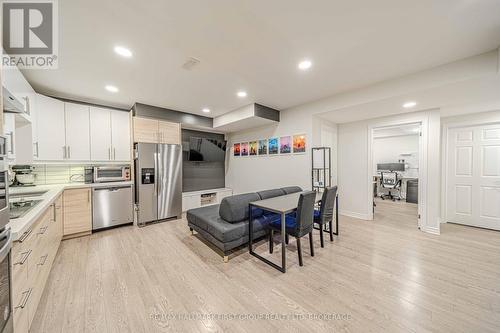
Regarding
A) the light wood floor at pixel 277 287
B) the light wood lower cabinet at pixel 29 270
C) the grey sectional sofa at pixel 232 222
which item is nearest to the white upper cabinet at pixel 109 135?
the light wood floor at pixel 277 287

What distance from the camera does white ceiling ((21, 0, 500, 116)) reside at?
1508 millimetres

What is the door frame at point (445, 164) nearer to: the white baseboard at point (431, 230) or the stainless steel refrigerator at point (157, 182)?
the white baseboard at point (431, 230)

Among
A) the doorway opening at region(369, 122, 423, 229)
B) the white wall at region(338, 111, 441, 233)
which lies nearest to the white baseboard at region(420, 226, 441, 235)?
the white wall at region(338, 111, 441, 233)

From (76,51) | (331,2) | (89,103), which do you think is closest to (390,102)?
(331,2)

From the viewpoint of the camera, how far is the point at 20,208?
5.93 feet

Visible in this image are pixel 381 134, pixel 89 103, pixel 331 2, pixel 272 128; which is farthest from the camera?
pixel 381 134

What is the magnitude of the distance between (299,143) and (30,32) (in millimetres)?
3956

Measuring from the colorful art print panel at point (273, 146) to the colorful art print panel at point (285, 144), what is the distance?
0.48 ft

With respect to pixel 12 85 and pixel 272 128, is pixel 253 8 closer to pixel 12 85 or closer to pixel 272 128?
pixel 12 85

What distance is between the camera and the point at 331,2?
145cm

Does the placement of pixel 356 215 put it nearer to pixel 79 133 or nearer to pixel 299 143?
pixel 299 143

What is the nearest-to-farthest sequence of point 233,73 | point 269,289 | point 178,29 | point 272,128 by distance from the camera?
point 178,29
point 269,289
point 233,73
point 272,128

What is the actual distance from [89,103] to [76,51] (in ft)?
6.80

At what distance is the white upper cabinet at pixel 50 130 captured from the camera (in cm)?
302
